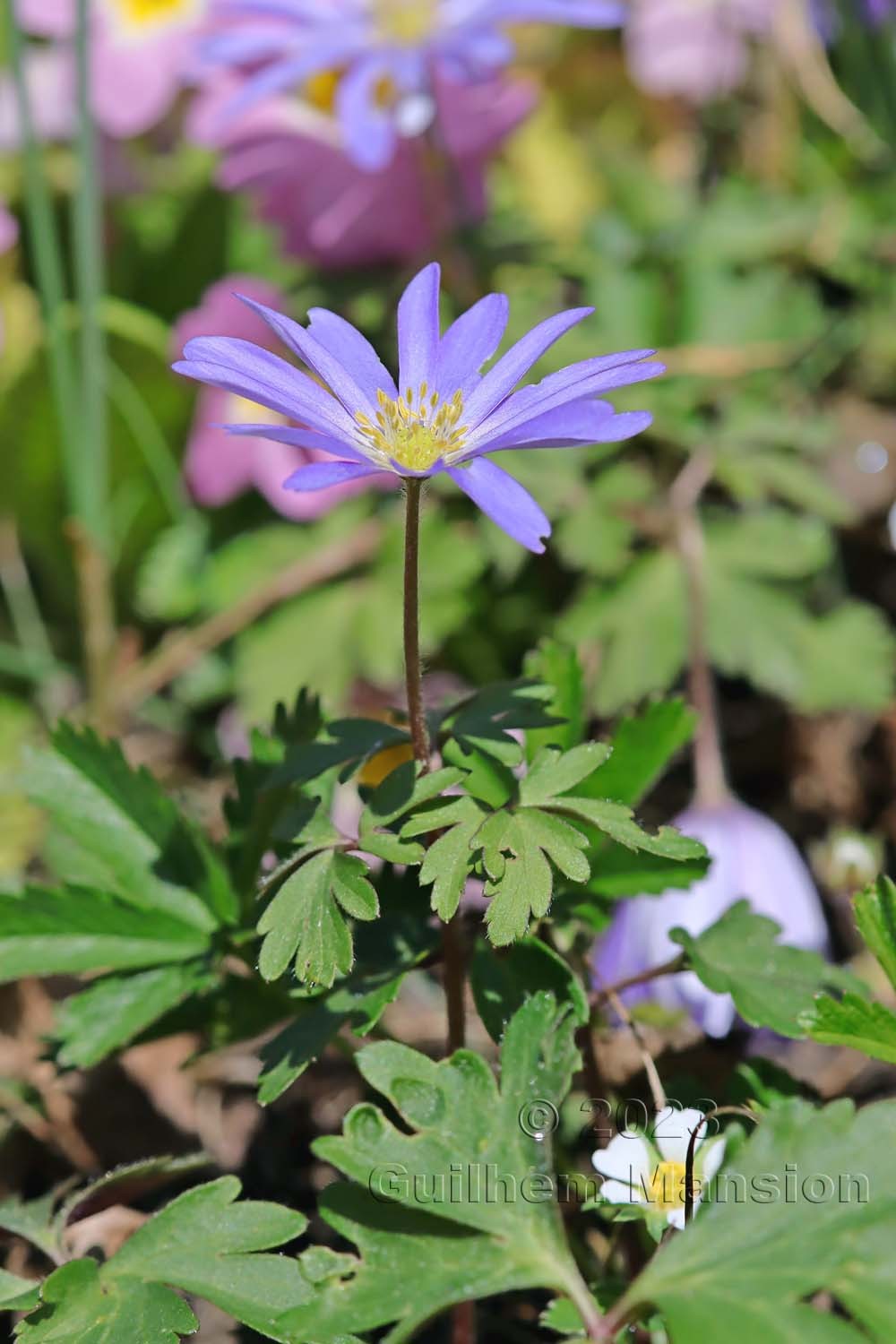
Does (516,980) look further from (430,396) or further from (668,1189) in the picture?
(430,396)

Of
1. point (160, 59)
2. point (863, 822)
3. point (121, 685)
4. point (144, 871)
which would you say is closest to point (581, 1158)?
point (144, 871)

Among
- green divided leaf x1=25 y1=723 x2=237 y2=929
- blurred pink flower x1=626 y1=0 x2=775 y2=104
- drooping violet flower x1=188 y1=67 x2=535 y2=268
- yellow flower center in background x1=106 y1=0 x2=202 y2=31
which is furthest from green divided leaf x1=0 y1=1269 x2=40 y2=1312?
blurred pink flower x1=626 y1=0 x2=775 y2=104

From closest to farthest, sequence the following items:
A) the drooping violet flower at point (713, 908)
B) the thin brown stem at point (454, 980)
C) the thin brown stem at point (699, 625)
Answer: the thin brown stem at point (454, 980) < the drooping violet flower at point (713, 908) < the thin brown stem at point (699, 625)

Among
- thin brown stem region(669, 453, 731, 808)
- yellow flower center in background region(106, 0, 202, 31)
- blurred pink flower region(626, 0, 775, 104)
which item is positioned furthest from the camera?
blurred pink flower region(626, 0, 775, 104)

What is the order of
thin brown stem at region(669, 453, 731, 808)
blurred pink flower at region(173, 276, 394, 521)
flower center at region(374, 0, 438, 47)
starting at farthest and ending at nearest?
1. blurred pink flower at region(173, 276, 394, 521)
2. flower center at region(374, 0, 438, 47)
3. thin brown stem at region(669, 453, 731, 808)

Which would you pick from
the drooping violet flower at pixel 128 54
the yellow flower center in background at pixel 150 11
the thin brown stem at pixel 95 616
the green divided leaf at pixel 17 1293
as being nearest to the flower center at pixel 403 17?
the drooping violet flower at pixel 128 54

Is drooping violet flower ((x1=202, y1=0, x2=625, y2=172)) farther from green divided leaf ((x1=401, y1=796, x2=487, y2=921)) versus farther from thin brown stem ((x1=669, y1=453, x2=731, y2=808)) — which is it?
green divided leaf ((x1=401, y1=796, x2=487, y2=921))

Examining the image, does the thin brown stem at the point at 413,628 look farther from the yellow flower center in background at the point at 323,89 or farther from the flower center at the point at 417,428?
the yellow flower center in background at the point at 323,89
